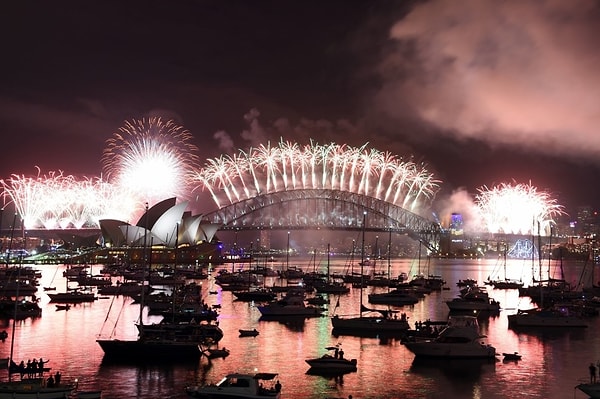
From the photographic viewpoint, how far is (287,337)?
42.4 m

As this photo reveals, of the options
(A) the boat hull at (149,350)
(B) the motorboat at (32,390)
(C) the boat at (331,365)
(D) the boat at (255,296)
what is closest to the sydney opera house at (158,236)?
(D) the boat at (255,296)

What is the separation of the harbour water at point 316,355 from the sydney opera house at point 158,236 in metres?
61.8

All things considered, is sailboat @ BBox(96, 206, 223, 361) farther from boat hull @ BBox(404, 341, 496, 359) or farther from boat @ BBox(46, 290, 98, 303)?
boat @ BBox(46, 290, 98, 303)

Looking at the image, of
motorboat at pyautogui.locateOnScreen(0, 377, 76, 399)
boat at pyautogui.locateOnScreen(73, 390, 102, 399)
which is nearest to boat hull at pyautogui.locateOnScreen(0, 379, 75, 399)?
motorboat at pyautogui.locateOnScreen(0, 377, 76, 399)

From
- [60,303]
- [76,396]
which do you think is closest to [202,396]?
[76,396]

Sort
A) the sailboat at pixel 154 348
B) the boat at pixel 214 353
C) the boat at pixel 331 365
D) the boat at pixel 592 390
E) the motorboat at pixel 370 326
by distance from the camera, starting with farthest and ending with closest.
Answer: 1. the motorboat at pixel 370 326
2. the boat at pixel 214 353
3. the sailboat at pixel 154 348
4. the boat at pixel 331 365
5. the boat at pixel 592 390

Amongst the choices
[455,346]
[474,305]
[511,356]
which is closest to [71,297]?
[474,305]

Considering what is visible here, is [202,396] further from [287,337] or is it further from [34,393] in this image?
[287,337]

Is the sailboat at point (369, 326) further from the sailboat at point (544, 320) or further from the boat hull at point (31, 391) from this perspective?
the boat hull at point (31, 391)

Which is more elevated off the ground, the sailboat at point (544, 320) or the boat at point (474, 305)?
the boat at point (474, 305)

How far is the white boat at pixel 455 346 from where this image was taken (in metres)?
34.9

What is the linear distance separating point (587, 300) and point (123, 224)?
81954 millimetres

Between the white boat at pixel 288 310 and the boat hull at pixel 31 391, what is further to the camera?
the white boat at pixel 288 310

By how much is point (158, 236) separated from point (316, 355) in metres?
86.4
